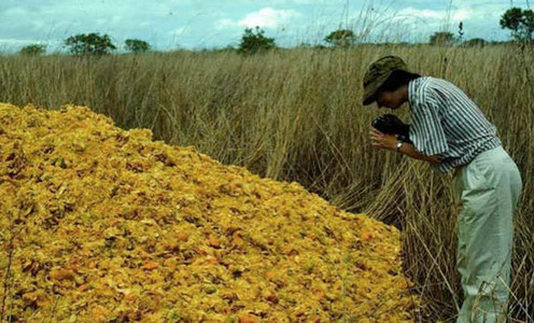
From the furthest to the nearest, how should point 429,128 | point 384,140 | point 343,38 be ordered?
point 343,38 < point 384,140 < point 429,128

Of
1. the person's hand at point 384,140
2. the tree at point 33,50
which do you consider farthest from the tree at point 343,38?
the tree at point 33,50

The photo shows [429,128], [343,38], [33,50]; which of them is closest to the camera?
[429,128]

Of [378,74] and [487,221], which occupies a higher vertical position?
[378,74]

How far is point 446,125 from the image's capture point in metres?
2.57

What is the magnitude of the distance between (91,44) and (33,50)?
85 cm

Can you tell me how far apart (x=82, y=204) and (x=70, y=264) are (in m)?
0.49

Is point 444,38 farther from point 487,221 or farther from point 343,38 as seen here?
point 487,221

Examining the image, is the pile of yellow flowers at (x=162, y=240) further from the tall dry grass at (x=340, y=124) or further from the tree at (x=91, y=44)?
the tree at (x=91, y=44)

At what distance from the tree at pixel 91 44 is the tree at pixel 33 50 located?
1.16 ft

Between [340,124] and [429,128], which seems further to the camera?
[340,124]

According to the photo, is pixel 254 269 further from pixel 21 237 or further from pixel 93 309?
pixel 21 237

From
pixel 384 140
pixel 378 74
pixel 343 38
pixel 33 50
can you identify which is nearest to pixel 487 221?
pixel 384 140

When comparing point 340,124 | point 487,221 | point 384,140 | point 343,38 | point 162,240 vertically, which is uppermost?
point 343,38

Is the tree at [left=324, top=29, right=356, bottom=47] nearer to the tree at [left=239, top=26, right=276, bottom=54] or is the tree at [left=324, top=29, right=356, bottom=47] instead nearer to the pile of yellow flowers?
the pile of yellow flowers
